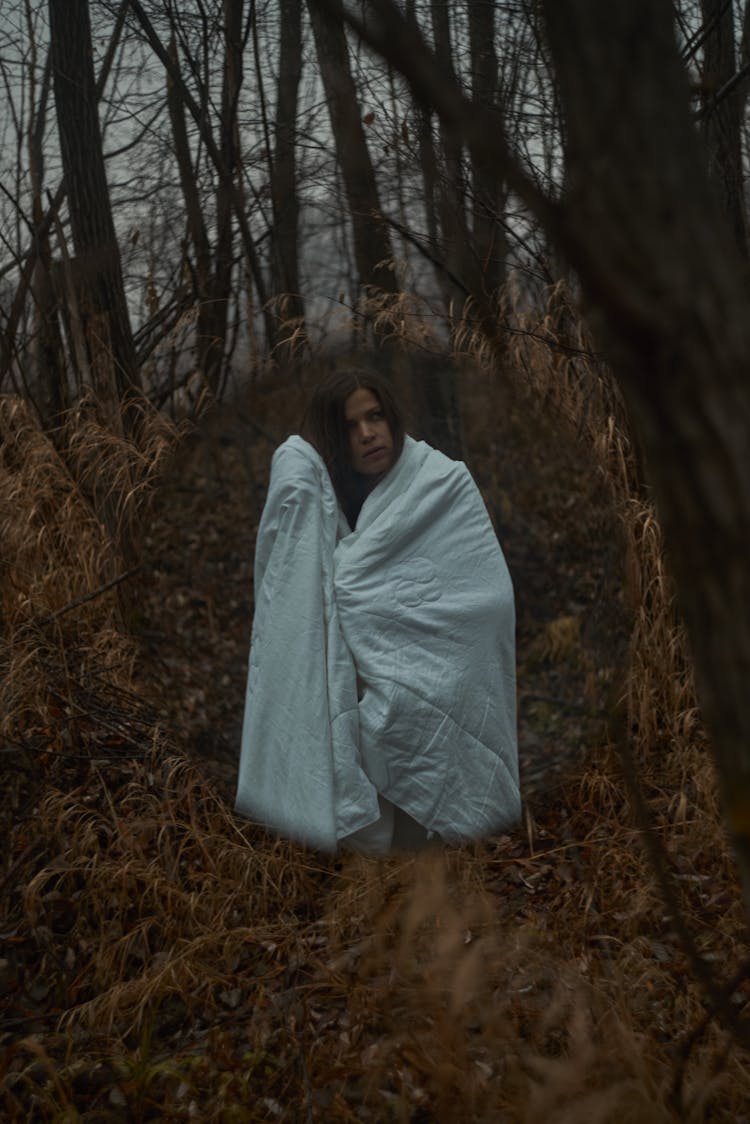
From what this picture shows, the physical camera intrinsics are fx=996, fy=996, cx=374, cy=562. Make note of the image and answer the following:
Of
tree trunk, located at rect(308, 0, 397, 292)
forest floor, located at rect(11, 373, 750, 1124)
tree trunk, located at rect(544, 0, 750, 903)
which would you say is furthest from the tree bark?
tree trunk, located at rect(308, 0, 397, 292)

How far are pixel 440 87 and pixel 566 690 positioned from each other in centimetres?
460

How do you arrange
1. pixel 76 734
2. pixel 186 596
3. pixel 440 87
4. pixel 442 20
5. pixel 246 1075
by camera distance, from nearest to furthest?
pixel 440 87, pixel 246 1075, pixel 76 734, pixel 442 20, pixel 186 596

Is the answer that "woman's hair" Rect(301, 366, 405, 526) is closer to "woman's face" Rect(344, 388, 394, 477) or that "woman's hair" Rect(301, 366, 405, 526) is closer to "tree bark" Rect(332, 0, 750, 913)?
"woman's face" Rect(344, 388, 394, 477)

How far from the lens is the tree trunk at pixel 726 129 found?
13.1 feet

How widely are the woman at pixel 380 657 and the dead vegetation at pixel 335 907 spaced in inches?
7.1

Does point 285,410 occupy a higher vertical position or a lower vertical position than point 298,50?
lower

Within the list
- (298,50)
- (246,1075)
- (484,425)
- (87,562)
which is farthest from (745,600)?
(484,425)

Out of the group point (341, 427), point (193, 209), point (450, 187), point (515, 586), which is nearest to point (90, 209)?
point (193, 209)

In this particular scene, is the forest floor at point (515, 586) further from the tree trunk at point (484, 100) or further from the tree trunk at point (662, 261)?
the tree trunk at point (662, 261)

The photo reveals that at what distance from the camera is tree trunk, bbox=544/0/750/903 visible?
0.97 meters

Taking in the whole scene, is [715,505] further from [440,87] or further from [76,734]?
[76,734]

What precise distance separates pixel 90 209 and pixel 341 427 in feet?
7.58

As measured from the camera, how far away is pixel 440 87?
0.96 meters

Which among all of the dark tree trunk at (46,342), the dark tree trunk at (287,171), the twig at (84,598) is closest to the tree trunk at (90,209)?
the dark tree trunk at (46,342)
